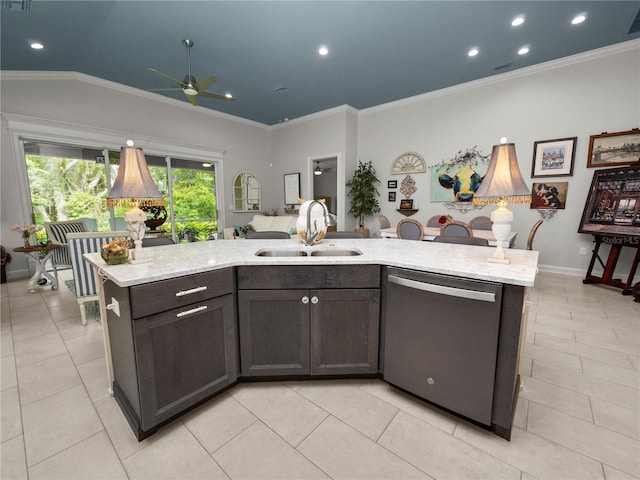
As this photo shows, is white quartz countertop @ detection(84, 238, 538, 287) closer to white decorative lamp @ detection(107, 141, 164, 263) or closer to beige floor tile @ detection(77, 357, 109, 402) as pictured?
white decorative lamp @ detection(107, 141, 164, 263)

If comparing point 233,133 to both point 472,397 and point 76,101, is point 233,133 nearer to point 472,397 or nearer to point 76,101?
point 76,101

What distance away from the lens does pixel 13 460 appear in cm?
132

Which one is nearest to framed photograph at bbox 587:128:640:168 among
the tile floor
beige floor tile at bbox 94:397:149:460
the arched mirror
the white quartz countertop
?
the tile floor

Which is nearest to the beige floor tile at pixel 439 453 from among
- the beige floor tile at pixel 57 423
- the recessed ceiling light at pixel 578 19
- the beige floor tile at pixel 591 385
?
the beige floor tile at pixel 591 385

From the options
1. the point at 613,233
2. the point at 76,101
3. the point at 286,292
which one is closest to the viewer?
the point at 286,292

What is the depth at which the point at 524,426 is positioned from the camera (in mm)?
1514

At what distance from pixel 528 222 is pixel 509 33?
9.20 ft

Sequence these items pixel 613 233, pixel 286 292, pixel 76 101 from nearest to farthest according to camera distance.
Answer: pixel 286 292 < pixel 613 233 < pixel 76 101

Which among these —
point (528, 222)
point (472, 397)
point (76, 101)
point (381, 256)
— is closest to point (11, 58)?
point (76, 101)

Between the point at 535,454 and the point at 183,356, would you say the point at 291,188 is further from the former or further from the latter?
the point at 535,454

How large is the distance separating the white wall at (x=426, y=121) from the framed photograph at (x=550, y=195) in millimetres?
84

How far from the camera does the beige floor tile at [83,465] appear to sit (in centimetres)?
124

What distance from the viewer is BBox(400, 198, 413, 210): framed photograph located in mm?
5738

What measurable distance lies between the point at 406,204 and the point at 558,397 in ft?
14.5
